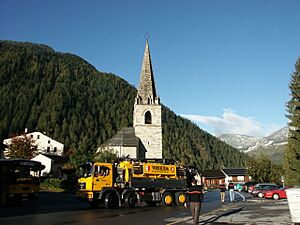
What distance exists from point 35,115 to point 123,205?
119 meters

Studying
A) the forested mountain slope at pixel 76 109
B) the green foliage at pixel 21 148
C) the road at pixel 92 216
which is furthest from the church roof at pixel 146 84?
the forested mountain slope at pixel 76 109

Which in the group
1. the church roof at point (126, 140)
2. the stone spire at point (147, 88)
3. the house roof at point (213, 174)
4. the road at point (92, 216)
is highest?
the stone spire at point (147, 88)

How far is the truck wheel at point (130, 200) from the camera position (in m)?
20.8

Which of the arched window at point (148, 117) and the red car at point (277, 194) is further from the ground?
the arched window at point (148, 117)

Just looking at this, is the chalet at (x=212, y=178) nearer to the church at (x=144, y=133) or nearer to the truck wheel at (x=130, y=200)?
the church at (x=144, y=133)

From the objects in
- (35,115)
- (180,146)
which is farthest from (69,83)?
(180,146)

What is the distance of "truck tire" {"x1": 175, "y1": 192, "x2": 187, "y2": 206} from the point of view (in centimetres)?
2264

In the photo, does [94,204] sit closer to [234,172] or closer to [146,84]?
[146,84]

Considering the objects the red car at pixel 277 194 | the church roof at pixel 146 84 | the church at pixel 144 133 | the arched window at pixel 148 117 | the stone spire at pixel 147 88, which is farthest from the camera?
the church roof at pixel 146 84

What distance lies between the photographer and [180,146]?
500 ft

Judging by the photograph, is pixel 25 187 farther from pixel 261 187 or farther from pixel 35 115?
pixel 35 115

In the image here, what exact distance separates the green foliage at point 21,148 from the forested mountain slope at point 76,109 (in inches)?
2105

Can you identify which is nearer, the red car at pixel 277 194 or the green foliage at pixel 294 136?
the red car at pixel 277 194

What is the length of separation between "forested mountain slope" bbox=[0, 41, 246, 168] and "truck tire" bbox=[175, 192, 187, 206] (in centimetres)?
9157
